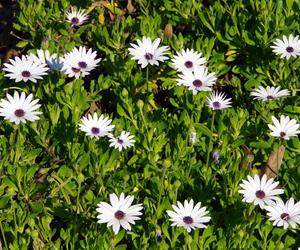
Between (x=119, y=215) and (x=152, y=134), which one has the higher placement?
(x=152, y=134)

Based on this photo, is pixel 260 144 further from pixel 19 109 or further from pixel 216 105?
pixel 19 109

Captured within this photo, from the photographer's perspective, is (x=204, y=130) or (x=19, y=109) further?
(x=204, y=130)

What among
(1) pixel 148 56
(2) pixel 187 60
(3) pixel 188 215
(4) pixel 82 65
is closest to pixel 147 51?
(1) pixel 148 56

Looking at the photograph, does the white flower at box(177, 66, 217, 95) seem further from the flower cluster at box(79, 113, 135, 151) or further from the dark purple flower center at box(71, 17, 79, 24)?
the dark purple flower center at box(71, 17, 79, 24)

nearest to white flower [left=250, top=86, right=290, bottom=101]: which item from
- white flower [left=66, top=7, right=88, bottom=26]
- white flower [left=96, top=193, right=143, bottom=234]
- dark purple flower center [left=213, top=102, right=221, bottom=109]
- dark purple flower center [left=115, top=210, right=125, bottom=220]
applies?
dark purple flower center [left=213, top=102, right=221, bottom=109]

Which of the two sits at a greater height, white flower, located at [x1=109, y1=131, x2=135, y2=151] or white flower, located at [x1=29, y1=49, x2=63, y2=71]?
white flower, located at [x1=29, y1=49, x2=63, y2=71]

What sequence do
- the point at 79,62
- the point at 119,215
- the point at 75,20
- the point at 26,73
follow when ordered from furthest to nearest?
the point at 75,20
the point at 79,62
the point at 26,73
the point at 119,215

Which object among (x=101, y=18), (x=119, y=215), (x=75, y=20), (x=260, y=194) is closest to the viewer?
(x=119, y=215)
